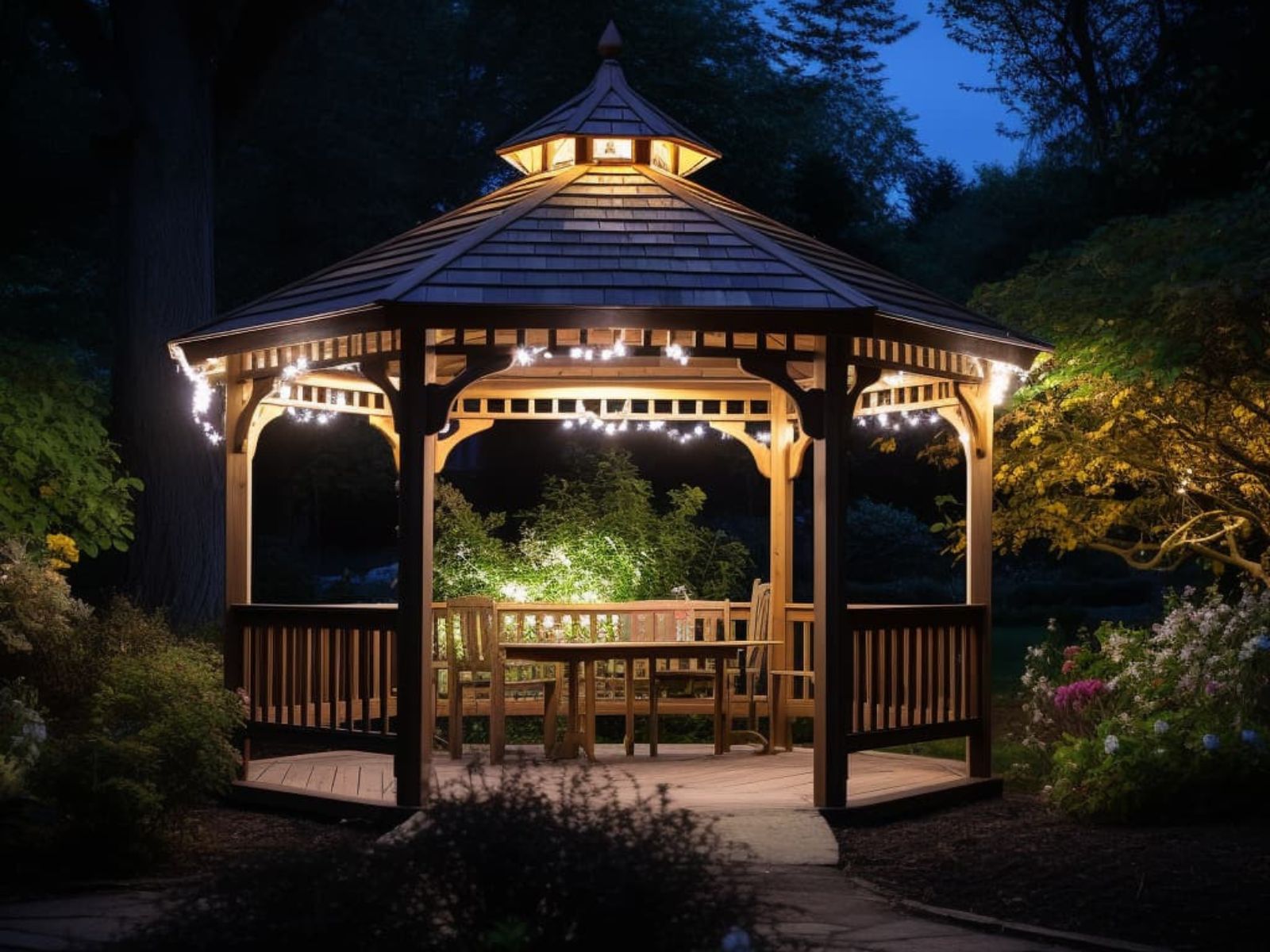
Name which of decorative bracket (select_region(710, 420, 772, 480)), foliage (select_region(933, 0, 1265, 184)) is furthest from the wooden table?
foliage (select_region(933, 0, 1265, 184))

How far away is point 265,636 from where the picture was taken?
31.3ft

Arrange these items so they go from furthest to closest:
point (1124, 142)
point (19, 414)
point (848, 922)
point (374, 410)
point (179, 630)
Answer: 1. point (1124, 142)
2. point (179, 630)
3. point (19, 414)
4. point (374, 410)
5. point (848, 922)

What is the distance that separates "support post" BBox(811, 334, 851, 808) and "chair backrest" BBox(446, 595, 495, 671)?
220 cm

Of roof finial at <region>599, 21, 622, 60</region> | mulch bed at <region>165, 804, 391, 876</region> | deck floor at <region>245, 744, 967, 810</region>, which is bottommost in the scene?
mulch bed at <region>165, 804, 391, 876</region>

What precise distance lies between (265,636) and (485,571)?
11.3ft

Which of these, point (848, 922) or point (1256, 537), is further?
point (1256, 537)

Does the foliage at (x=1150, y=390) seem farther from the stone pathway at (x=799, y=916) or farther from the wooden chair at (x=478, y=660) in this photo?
the stone pathway at (x=799, y=916)

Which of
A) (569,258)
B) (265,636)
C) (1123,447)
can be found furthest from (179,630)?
(1123,447)

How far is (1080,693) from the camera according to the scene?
952 cm

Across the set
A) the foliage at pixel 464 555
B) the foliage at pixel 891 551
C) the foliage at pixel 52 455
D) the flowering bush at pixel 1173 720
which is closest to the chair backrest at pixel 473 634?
the foliage at pixel 464 555

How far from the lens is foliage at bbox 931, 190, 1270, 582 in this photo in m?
10.7

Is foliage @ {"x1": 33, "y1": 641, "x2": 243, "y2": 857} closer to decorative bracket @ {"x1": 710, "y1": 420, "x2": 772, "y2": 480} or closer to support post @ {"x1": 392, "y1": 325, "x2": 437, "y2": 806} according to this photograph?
support post @ {"x1": 392, "y1": 325, "x2": 437, "y2": 806}

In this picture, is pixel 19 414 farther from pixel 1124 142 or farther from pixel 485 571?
pixel 1124 142

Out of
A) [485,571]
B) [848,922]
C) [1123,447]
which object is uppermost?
[1123,447]
